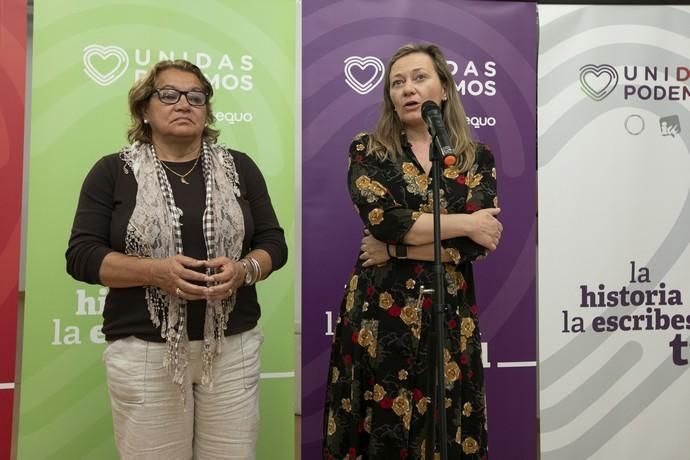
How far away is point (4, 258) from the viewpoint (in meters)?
2.48

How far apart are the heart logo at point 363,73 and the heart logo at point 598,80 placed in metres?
0.96

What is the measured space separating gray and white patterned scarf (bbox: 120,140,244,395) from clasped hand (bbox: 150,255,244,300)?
7cm

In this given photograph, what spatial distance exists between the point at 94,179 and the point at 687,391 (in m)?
2.75

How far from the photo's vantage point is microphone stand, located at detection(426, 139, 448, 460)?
152cm

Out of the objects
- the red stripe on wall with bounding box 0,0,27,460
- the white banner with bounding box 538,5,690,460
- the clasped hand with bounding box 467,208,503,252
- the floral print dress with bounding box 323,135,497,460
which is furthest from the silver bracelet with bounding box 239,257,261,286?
the white banner with bounding box 538,5,690,460

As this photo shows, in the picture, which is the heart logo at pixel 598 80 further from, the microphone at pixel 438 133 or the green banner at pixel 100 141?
the microphone at pixel 438 133

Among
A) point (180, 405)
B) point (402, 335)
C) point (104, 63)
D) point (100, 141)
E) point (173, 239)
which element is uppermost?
point (104, 63)

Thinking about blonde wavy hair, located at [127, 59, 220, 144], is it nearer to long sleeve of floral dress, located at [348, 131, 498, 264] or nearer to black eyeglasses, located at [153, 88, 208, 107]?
black eyeglasses, located at [153, 88, 208, 107]

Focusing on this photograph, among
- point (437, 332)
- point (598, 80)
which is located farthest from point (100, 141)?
point (598, 80)

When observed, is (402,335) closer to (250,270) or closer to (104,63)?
(250,270)

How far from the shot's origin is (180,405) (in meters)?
1.86

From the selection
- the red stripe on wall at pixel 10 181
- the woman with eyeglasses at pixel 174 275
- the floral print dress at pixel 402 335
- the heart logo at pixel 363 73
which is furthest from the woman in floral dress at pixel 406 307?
the red stripe on wall at pixel 10 181

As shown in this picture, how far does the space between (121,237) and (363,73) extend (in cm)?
138

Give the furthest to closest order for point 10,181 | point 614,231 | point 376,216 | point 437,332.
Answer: point 614,231, point 10,181, point 376,216, point 437,332
